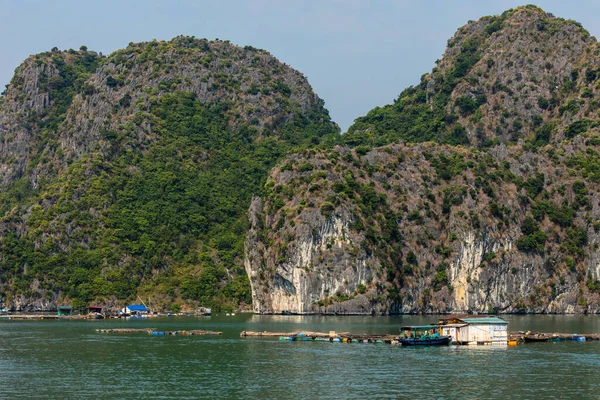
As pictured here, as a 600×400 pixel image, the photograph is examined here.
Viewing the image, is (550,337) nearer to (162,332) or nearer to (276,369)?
(276,369)

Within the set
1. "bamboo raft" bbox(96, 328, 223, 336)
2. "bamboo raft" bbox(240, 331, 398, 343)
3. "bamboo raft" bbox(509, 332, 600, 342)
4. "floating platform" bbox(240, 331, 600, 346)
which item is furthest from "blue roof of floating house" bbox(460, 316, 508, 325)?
"bamboo raft" bbox(96, 328, 223, 336)

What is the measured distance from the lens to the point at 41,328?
6801 inches

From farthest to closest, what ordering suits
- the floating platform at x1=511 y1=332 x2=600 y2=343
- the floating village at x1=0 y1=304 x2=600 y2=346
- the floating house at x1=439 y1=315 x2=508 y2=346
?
the floating platform at x1=511 y1=332 x2=600 y2=343
the floating house at x1=439 y1=315 x2=508 y2=346
the floating village at x1=0 y1=304 x2=600 y2=346

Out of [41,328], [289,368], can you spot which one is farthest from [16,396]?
[41,328]

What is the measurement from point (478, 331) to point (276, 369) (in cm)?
4155

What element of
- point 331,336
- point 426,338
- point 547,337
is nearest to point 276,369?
point 426,338

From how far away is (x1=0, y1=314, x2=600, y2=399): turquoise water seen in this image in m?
85.8

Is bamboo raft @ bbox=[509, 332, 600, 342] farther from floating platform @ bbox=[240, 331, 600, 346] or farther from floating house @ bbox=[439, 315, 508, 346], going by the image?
floating house @ bbox=[439, 315, 508, 346]

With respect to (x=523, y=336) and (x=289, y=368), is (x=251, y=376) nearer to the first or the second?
(x=289, y=368)

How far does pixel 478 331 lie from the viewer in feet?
433

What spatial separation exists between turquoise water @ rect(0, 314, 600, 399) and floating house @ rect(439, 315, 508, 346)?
143 inches

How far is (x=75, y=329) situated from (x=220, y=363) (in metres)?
67.1

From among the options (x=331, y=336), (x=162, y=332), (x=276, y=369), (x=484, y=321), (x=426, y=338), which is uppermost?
(x=484, y=321)

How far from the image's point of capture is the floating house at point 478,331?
131 m
